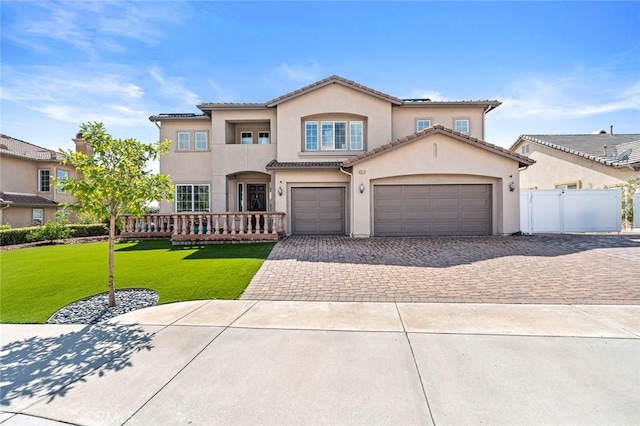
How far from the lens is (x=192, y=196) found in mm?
17453

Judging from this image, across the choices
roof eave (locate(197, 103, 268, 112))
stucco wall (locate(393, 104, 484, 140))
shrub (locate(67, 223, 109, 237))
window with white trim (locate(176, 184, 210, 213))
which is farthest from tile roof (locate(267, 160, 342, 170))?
shrub (locate(67, 223, 109, 237))

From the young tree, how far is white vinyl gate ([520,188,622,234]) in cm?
1726

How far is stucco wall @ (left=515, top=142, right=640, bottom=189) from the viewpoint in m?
18.3

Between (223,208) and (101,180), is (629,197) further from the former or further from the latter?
(101,180)

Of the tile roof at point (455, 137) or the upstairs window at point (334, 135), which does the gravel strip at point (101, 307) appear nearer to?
the tile roof at point (455, 137)

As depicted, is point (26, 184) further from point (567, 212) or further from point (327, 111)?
point (567, 212)

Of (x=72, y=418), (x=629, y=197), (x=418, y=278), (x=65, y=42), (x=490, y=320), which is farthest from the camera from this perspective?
(x=629, y=197)

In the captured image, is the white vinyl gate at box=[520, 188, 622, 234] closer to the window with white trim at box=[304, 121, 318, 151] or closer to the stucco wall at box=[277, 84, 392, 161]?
the stucco wall at box=[277, 84, 392, 161]

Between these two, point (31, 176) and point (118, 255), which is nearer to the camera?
point (118, 255)

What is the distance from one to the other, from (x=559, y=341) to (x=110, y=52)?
14.7 metres

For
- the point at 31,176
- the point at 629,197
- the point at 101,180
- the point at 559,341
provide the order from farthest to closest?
the point at 31,176 → the point at 629,197 → the point at 101,180 → the point at 559,341

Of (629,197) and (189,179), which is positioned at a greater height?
(189,179)

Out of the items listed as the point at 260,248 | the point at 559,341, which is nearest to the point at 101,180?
the point at 260,248

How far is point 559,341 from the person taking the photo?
163 inches
